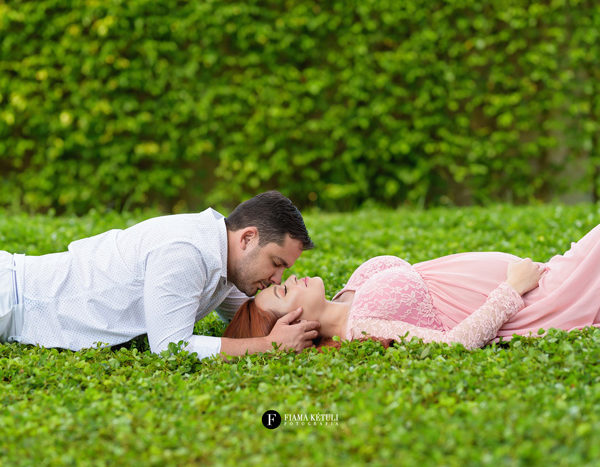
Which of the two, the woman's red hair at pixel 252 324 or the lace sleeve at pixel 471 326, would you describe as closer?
the lace sleeve at pixel 471 326

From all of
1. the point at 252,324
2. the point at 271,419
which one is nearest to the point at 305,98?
the point at 252,324

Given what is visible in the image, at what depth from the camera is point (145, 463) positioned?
8.41ft

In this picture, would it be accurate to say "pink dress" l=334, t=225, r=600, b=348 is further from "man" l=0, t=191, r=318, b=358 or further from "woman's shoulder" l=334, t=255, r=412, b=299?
"man" l=0, t=191, r=318, b=358

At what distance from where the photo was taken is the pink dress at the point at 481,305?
3.83 metres

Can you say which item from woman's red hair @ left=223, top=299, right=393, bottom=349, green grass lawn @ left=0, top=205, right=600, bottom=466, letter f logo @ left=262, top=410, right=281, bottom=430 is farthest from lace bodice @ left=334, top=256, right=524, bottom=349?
letter f logo @ left=262, top=410, right=281, bottom=430

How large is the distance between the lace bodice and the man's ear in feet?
2.25

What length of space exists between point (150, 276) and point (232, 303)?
79cm

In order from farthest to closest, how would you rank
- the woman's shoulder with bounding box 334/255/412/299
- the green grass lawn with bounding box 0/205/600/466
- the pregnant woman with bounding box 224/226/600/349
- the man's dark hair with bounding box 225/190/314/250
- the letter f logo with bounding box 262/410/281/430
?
the woman's shoulder with bounding box 334/255/412/299 < the man's dark hair with bounding box 225/190/314/250 < the pregnant woman with bounding box 224/226/600/349 < the letter f logo with bounding box 262/410/281/430 < the green grass lawn with bounding box 0/205/600/466

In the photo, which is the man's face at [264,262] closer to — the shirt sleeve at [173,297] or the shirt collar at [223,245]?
the shirt collar at [223,245]

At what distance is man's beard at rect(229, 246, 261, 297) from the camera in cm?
402

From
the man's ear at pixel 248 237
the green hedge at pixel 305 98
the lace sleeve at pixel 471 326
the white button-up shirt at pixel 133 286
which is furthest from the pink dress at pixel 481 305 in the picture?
the green hedge at pixel 305 98

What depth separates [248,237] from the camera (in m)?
4.02

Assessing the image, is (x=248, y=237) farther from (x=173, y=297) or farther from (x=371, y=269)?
(x=371, y=269)

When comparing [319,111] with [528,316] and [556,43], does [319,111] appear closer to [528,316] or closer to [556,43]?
[556,43]
